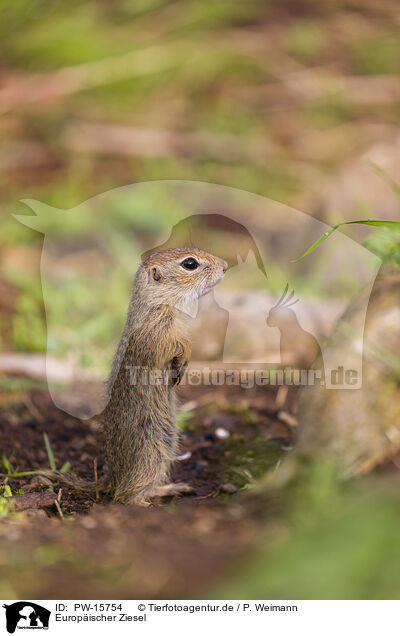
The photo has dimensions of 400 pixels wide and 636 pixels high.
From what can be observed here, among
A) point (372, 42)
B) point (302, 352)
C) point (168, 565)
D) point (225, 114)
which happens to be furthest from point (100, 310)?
point (372, 42)

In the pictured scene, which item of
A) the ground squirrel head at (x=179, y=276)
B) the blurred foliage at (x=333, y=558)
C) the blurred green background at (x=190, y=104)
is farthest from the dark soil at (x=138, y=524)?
the blurred green background at (x=190, y=104)

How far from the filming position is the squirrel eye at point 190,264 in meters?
3.27

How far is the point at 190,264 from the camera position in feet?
10.7

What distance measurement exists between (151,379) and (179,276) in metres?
0.48

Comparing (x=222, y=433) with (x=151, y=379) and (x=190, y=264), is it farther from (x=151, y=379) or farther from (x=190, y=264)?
(x=190, y=264)

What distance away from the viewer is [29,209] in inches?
177

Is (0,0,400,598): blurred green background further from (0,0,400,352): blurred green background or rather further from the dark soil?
the dark soil

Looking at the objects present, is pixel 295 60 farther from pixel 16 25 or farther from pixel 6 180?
pixel 6 180
